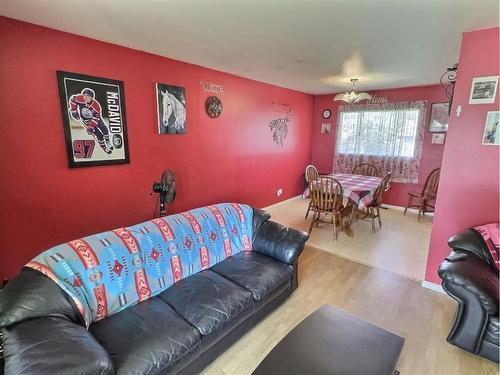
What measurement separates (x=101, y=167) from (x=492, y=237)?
344 centimetres

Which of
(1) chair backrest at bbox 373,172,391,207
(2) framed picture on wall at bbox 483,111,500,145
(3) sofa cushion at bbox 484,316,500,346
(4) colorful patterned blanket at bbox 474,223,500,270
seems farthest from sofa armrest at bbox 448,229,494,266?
(1) chair backrest at bbox 373,172,391,207

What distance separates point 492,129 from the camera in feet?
6.72

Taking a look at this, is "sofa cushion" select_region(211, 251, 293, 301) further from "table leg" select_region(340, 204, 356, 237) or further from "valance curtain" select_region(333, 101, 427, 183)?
"valance curtain" select_region(333, 101, 427, 183)

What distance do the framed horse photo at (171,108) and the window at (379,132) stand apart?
364 cm

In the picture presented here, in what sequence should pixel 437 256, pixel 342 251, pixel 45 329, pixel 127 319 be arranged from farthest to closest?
1. pixel 342 251
2. pixel 437 256
3. pixel 127 319
4. pixel 45 329

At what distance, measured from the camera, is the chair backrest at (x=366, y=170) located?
5.04 metres

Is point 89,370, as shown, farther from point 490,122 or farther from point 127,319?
point 490,122

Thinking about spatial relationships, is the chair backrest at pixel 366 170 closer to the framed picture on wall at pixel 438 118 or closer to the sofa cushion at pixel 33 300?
the framed picture on wall at pixel 438 118

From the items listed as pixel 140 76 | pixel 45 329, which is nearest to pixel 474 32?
pixel 140 76

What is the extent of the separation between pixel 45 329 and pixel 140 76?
7.99 feet

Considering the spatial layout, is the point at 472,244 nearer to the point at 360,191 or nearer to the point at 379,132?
the point at 360,191

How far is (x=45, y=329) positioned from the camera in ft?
3.68

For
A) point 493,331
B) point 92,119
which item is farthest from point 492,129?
point 92,119

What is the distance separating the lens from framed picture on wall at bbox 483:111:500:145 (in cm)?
203
